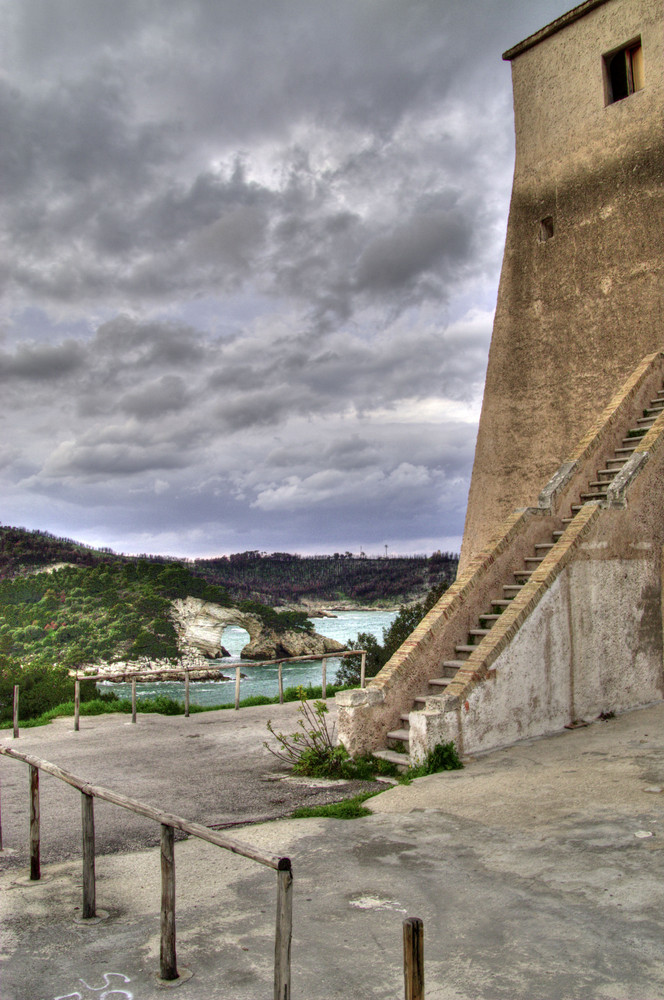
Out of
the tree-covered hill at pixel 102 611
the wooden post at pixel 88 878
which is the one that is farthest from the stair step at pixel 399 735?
the tree-covered hill at pixel 102 611

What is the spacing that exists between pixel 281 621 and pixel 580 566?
273 feet

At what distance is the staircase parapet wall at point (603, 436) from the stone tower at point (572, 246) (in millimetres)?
755

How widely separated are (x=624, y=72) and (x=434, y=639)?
38.1ft

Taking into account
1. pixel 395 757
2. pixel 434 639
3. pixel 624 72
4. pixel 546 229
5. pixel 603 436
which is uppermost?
pixel 624 72

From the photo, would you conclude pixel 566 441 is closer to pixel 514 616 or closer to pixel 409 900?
pixel 514 616

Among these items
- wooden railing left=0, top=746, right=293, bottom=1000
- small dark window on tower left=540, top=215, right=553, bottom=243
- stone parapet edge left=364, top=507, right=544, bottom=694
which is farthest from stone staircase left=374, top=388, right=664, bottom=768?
wooden railing left=0, top=746, right=293, bottom=1000

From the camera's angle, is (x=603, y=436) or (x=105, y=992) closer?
(x=105, y=992)

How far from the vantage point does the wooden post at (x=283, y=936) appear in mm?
3531

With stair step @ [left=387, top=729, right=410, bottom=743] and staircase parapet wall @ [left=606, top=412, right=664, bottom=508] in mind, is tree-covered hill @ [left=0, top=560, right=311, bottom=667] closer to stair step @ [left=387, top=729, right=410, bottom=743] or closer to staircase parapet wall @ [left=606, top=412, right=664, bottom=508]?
stair step @ [left=387, top=729, right=410, bottom=743]

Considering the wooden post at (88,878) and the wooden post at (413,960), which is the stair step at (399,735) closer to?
the wooden post at (88,878)

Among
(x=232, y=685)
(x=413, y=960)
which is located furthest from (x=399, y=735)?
(x=232, y=685)

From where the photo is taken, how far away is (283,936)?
359 centimetres

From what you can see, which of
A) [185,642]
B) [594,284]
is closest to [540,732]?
[594,284]

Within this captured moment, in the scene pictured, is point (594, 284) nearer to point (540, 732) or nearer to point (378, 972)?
point (540, 732)
